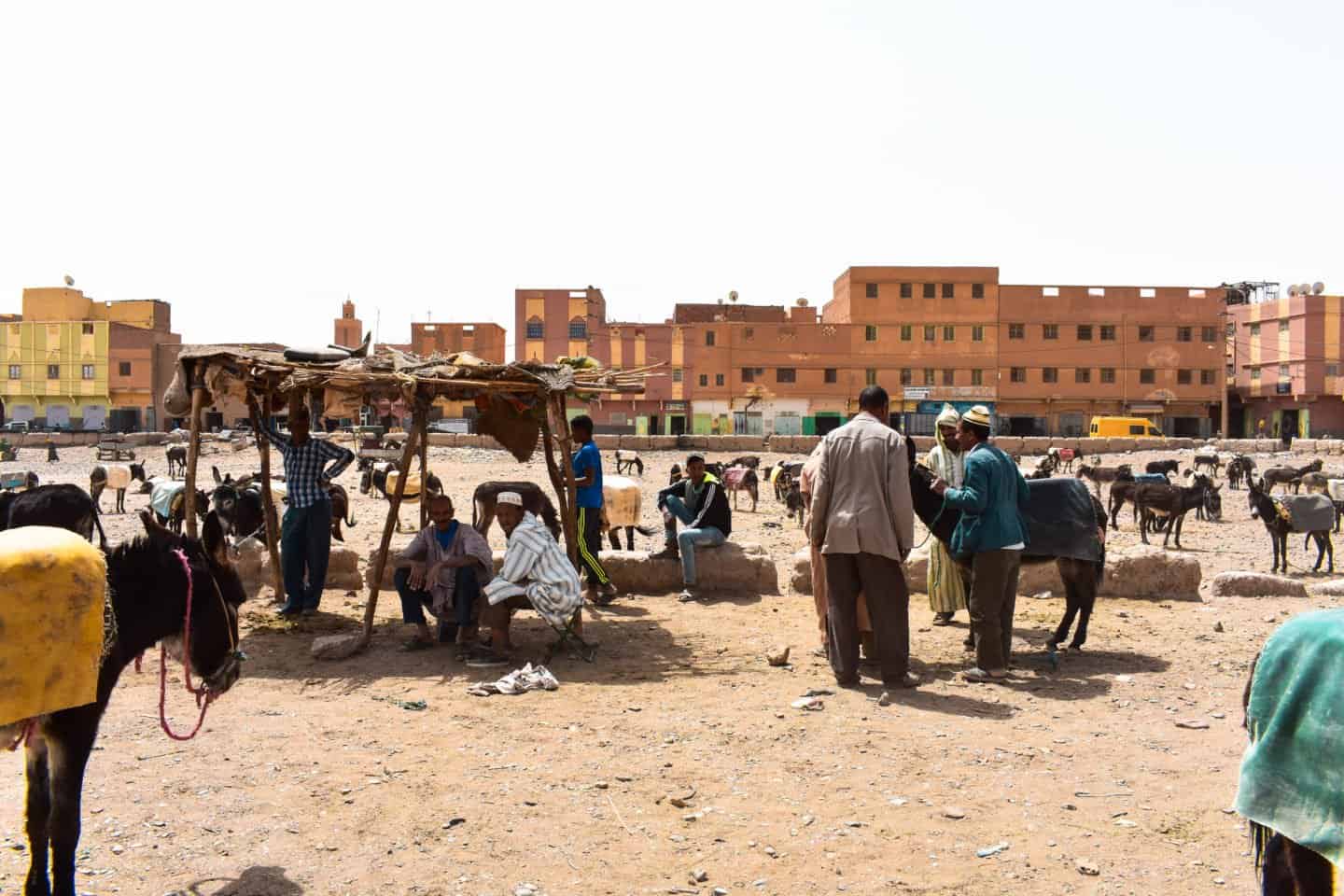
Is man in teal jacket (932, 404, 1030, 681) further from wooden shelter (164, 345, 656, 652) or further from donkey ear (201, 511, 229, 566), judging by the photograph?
donkey ear (201, 511, 229, 566)

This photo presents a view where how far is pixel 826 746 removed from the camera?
534 cm

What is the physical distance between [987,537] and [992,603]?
17.8 inches

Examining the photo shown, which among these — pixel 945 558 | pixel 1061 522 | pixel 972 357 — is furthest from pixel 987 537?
pixel 972 357

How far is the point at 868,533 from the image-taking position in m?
6.35

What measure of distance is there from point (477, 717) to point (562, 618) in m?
1.37

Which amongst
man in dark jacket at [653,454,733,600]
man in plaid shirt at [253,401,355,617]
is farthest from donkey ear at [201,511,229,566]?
man in dark jacket at [653,454,733,600]

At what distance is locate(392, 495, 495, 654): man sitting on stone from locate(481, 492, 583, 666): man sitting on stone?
0.89ft

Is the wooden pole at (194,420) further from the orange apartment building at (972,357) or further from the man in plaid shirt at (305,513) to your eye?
the orange apartment building at (972,357)

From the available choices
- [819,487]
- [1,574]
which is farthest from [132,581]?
[819,487]

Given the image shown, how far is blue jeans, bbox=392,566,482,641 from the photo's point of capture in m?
7.44

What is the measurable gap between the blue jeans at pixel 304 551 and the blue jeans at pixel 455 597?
1.20m

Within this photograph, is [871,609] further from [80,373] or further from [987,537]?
[80,373]

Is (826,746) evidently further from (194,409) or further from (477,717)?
(194,409)

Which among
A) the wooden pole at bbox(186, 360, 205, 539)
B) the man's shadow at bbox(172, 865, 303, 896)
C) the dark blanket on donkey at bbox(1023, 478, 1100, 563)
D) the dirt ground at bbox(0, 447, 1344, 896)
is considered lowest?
the man's shadow at bbox(172, 865, 303, 896)
